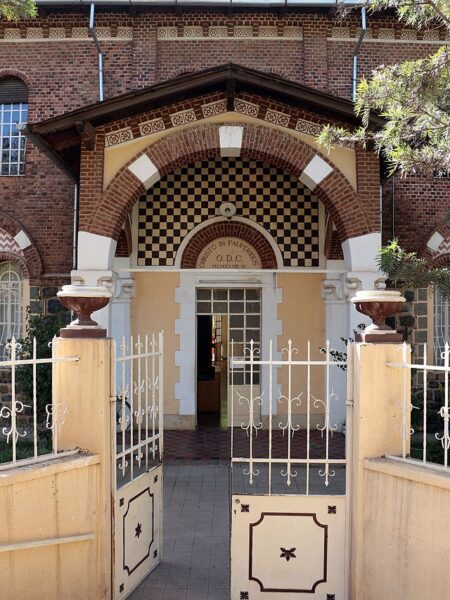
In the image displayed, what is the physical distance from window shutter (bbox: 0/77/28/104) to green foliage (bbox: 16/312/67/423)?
468cm

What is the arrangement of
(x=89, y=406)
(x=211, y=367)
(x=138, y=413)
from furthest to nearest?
(x=211, y=367) < (x=138, y=413) < (x=89, y=406)

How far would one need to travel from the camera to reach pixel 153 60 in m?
12.5

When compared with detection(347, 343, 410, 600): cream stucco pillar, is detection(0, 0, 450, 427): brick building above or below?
above

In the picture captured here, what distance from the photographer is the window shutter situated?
497 inches

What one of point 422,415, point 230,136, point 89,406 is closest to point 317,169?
point 230,136

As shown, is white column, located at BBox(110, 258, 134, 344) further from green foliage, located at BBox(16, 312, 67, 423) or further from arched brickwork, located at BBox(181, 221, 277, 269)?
green foliage, located at BBox(16, 312, 67, 423)

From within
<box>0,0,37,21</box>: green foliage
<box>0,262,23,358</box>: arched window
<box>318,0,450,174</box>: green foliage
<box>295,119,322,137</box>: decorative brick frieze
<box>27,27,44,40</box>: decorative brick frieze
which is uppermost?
<box>27,27,44,40</box>: decorative brick frieze

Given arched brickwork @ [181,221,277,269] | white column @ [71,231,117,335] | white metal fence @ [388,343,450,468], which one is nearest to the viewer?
white metal fence @ [388,343,450,468]

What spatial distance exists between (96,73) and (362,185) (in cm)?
601

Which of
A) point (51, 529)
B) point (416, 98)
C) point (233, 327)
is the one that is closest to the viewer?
point (51, 529)

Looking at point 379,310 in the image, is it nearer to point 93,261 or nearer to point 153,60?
A: point 93,261

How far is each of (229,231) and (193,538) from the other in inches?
265

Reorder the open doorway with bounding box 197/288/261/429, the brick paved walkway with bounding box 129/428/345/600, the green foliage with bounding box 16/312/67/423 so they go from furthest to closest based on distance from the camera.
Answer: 1. the open doorway with bounding box 197/288/261/429
2. the green foliage with bounding box 16/312/67/423
3. the brick paved walkway with bounding box 129/428/345/600

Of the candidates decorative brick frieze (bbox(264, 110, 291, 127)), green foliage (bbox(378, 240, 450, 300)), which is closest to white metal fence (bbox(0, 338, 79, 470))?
green foliage (bbox(378, 240, 450, 300))
